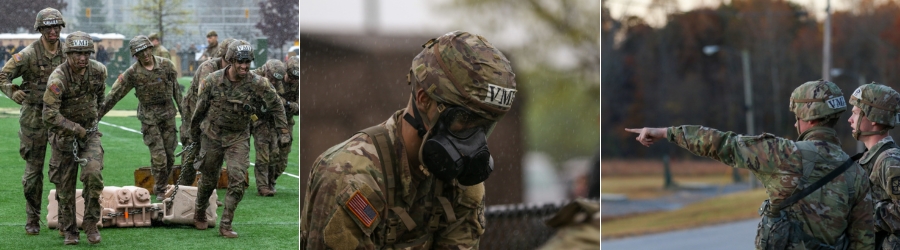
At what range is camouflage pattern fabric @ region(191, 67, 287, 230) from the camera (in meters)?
8.27

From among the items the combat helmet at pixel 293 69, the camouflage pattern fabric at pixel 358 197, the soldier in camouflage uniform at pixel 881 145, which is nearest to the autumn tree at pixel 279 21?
the combat helmet at pixel 293 69

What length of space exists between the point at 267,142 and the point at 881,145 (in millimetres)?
6610

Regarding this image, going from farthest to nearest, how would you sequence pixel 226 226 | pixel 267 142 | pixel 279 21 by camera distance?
pixel 279 21
pixel 267 142
pixel 226 226

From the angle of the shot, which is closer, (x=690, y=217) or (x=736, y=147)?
→ (x=736, y=147)

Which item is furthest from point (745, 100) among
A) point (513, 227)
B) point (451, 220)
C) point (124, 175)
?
point (451, 220)

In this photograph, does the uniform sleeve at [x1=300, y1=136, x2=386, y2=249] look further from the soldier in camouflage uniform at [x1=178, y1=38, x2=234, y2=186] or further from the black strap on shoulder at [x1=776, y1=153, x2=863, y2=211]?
the soldier in camouflage uniform at [x1=178, y1=38, x2=234, y2=186]

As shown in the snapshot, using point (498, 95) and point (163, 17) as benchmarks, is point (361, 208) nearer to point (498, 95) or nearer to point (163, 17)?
point (498, 95)

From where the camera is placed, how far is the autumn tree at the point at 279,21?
12.6 metres

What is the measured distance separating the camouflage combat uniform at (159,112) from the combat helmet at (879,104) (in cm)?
648

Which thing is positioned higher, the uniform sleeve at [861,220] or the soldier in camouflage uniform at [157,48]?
the soldier in camouflage uniform at [157,48]

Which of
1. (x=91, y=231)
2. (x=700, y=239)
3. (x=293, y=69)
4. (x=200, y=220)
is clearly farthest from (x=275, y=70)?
(x=700, y=239)

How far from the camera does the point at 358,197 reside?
2.77 meters

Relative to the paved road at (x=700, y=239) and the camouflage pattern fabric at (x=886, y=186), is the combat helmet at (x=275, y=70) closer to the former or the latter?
the camouflage pattern fabric at (x=886, y=186)

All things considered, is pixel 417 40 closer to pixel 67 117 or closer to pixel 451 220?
pixel 451 220
